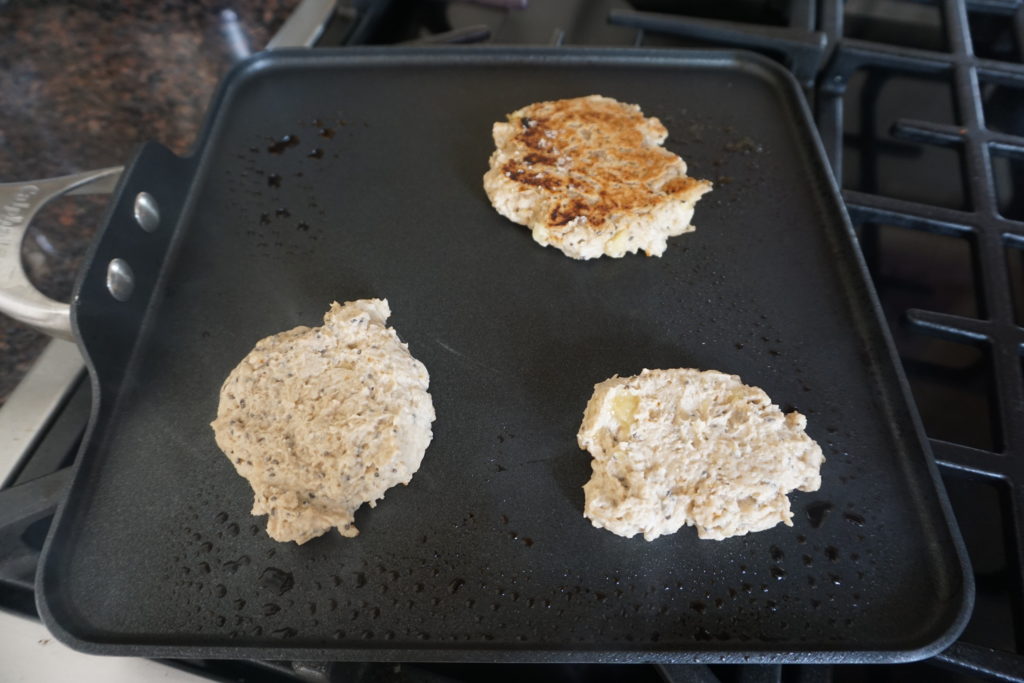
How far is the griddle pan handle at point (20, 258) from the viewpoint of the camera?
0.89 meters

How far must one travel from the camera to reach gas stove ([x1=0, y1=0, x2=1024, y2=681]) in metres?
0.82

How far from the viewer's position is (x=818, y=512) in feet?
2.77

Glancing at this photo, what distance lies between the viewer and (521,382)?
0.95 m

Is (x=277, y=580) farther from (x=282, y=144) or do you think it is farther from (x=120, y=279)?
(x=282, y=144)

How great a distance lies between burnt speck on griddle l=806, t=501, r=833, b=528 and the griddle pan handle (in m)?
1.03

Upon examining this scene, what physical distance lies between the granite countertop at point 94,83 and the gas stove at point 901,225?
256 mm

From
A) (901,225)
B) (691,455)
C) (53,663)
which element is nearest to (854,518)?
(691,455)

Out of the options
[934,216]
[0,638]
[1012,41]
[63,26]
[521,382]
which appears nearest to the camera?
[0,638]

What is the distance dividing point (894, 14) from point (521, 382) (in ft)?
4.30

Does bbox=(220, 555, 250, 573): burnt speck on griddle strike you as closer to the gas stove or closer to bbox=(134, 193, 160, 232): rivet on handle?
the gas stove

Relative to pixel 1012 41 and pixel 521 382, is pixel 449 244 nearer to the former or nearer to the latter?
pixel 521 382

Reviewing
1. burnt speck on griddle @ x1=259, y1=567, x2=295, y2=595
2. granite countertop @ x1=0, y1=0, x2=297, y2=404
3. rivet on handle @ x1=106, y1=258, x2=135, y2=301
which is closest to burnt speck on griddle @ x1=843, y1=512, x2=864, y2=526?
burnt speck on griddle @ x1=259, y1=567, x2=295, y2=595

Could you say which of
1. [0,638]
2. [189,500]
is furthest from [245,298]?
[0,638]

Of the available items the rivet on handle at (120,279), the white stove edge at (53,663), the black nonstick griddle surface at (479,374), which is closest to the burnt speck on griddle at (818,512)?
the black nonstick griddle surface at (479,374)
